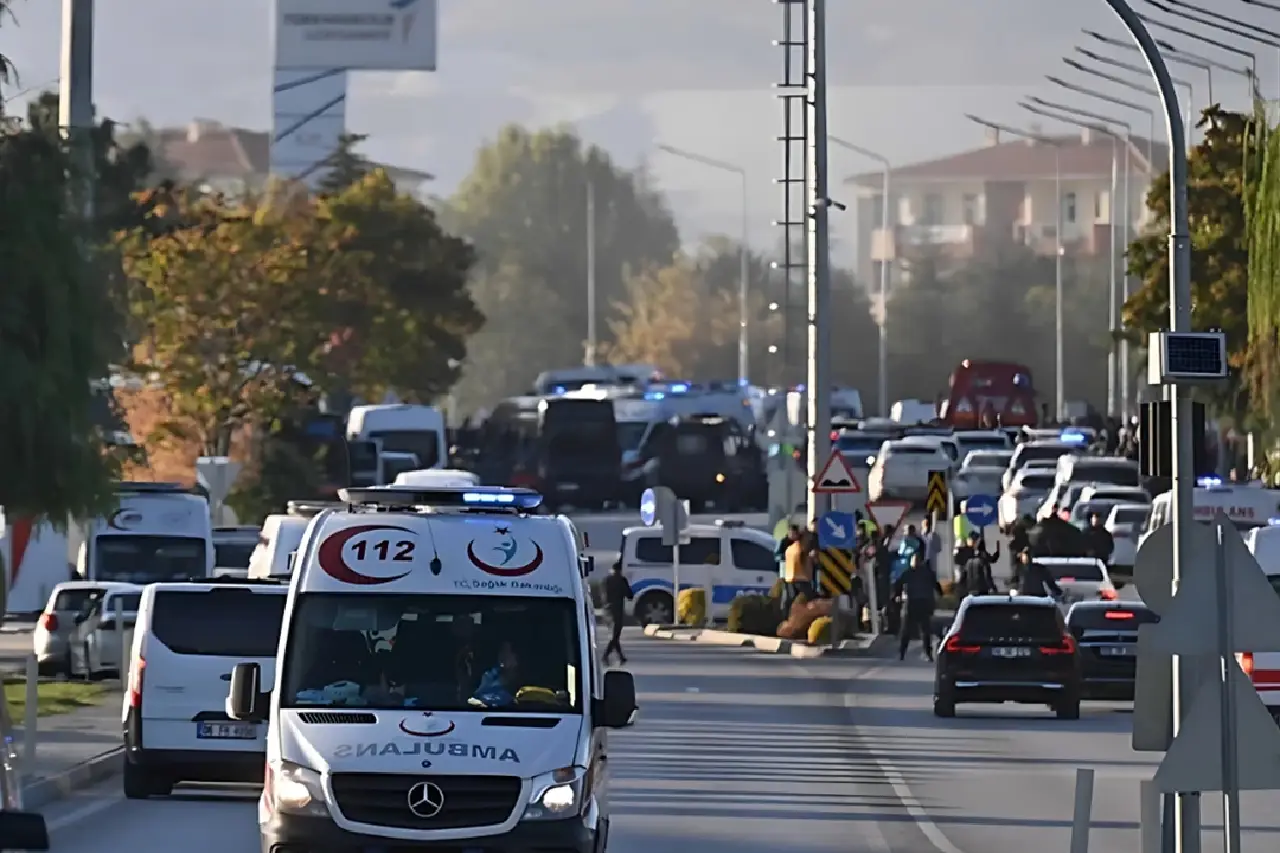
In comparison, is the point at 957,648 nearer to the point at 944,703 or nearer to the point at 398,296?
the point at 944,703

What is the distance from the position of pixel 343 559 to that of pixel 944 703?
57.9 feet

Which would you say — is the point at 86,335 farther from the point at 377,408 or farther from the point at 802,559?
the point at 377,408

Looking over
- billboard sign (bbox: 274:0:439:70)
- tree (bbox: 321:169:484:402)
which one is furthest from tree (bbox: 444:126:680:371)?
tree (bbox: 321:169:484:402)

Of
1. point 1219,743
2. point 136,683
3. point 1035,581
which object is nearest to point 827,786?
point 136,683

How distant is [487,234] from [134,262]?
133m

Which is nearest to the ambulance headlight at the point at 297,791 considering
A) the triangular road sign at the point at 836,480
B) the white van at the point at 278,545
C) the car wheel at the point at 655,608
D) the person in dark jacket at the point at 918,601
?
the white van at the point at 278,545

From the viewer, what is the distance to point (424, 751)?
13.7 m

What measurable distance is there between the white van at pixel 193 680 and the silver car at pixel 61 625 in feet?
54.1

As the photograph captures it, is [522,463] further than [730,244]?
No

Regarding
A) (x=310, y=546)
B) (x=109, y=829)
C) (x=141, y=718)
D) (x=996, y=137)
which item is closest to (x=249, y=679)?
(x=310, y=546)

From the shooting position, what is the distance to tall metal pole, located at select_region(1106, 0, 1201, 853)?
13562mm

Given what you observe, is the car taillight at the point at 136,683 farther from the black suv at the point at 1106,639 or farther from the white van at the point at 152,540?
the white van at the point at 152,540

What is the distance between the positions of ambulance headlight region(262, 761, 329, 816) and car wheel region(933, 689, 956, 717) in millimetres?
18334

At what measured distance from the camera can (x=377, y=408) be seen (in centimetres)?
7662
